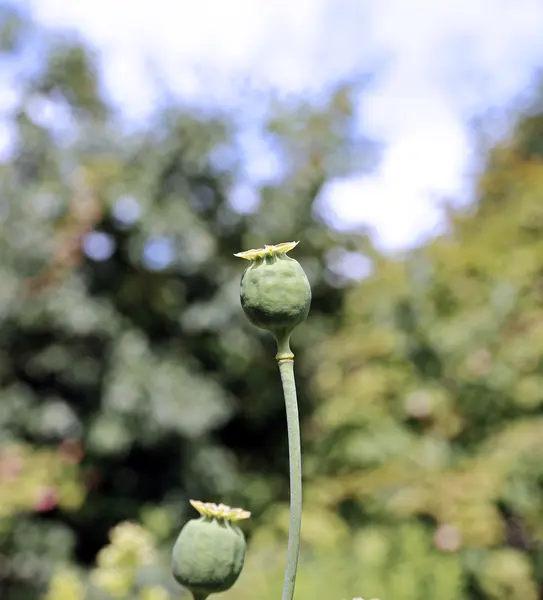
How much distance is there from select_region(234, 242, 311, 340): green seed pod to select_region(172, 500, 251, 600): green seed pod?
0.66 feet

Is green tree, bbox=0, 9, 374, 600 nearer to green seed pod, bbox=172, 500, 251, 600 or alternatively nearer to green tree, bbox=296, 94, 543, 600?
green tree, bbox=296, 94, 543, 600

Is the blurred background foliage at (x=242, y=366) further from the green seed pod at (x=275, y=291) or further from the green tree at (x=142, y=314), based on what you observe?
the green seed pod at (x=275, y=291)

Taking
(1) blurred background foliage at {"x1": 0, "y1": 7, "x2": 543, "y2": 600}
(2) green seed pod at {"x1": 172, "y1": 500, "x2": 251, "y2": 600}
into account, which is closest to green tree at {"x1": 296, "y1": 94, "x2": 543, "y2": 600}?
(1) blurred background foliage at {"x1": 0, "y1": 7, "x2": 543, "y2": 600}

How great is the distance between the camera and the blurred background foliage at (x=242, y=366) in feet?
10.7

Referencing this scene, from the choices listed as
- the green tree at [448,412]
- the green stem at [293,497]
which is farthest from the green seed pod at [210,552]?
the green tree at [448,412]

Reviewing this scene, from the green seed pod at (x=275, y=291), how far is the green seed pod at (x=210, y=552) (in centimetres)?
20

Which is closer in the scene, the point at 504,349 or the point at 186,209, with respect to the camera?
the point at 504,349

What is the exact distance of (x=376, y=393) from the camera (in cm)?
369

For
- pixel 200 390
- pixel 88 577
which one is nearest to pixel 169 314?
pixel 200 390

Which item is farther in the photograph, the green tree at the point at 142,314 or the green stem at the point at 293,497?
the green tree at the point at 142,314

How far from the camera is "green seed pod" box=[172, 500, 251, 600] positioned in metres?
0.68

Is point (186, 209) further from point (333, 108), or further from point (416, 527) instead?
point (416, 527)

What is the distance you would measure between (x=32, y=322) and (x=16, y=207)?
712 millimetres

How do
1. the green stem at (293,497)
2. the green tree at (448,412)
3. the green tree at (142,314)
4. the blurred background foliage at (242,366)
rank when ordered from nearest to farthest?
the green stem at (293,497) < the green tree at (448,412) < the blurred background foliage at (242,366) < the green tree at (142,314)
